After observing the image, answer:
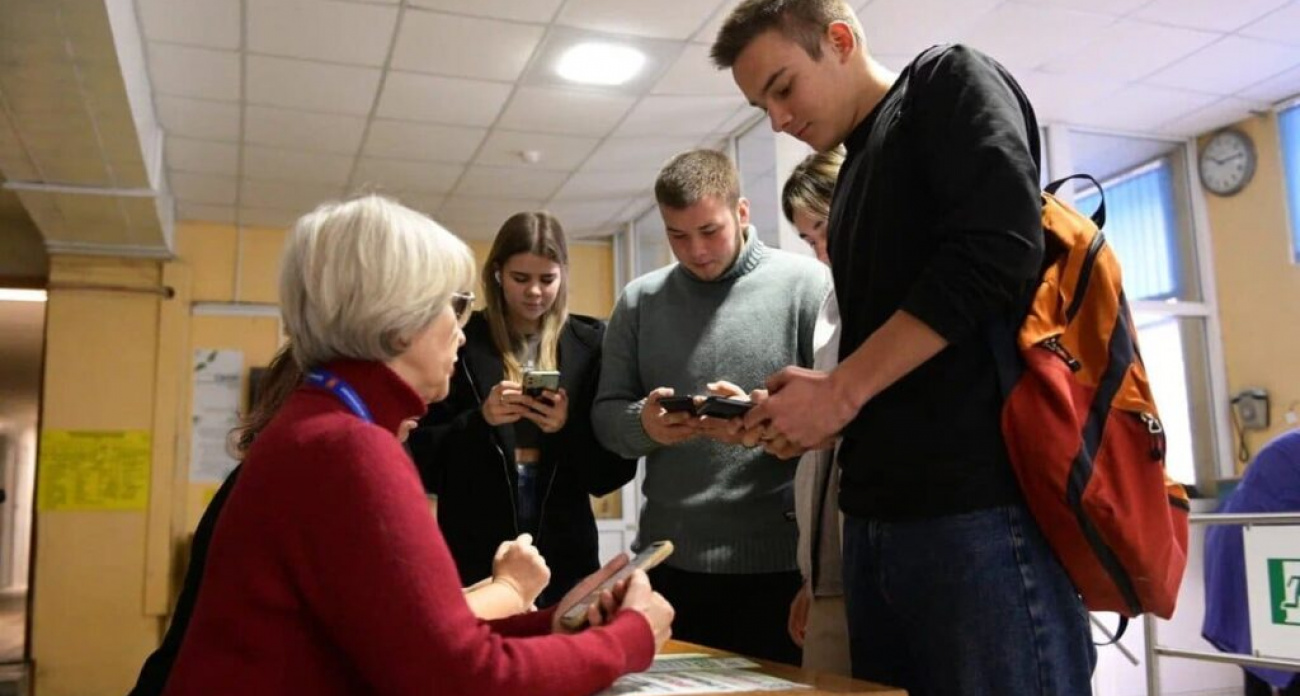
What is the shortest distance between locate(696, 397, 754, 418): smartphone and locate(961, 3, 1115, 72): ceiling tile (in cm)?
289

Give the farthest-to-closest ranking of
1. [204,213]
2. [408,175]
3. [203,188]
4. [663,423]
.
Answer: [204,213]
[203,188]
[408,175]
[663,423]

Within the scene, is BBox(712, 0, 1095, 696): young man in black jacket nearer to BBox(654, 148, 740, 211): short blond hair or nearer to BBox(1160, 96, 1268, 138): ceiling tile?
BBox(654, 148, 740, 211): short blond hair

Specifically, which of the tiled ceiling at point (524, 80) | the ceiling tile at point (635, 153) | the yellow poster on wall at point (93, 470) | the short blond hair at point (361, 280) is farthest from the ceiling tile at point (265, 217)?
the short blond hair at point (361, 280)

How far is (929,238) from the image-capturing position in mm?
1176

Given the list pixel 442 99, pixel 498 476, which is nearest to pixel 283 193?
pixel 442 99

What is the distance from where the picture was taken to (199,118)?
14.8 ft

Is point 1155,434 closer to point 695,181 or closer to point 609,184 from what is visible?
point 695,181

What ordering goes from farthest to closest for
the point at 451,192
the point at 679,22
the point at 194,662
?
the point at 451,192
the point at 679,22
the point at 194,662

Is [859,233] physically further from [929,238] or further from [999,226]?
[999,226]

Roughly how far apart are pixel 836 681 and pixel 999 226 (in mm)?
505

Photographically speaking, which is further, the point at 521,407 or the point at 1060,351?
the point at 521,407

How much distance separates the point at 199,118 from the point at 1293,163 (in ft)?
15.9

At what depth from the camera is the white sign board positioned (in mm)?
2395

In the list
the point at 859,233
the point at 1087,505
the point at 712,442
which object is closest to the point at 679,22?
the point at 712,442
